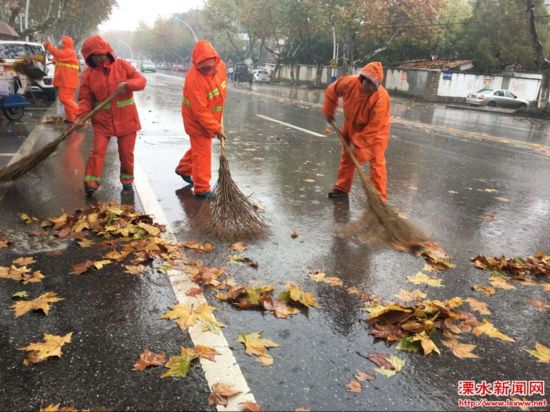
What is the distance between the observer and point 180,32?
8094 cm

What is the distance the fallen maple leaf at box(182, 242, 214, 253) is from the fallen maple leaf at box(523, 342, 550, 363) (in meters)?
2.36

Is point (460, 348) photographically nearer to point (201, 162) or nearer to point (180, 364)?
point (180, 364)

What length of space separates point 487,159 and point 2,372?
8.65 meters

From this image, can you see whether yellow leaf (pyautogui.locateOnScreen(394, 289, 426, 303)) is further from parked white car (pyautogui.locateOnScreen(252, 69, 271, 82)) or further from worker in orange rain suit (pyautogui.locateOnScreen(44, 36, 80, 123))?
parked white car (pyautogui.locateOnScreen(252, 69, 271, 82))

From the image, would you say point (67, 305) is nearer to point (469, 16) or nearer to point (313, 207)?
point (313, 207)

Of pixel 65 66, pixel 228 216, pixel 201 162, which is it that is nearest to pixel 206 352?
pixel 228 216

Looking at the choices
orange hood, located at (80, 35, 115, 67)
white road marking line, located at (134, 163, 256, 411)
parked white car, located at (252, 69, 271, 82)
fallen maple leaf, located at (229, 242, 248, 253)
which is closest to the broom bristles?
fallen maple leaf, located at (229, 242, 248, 253)

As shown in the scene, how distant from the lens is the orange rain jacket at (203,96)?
16.9 feet

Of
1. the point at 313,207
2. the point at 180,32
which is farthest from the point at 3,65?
the point at 180,32

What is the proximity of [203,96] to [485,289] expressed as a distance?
3419 millimetres

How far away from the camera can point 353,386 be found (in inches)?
91.7

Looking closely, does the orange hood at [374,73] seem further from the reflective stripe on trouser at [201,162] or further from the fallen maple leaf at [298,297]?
the fallen maple leaf at [298,297]

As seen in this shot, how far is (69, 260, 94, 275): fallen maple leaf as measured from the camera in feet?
11.2

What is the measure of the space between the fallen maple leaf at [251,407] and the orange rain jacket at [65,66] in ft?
32.5
